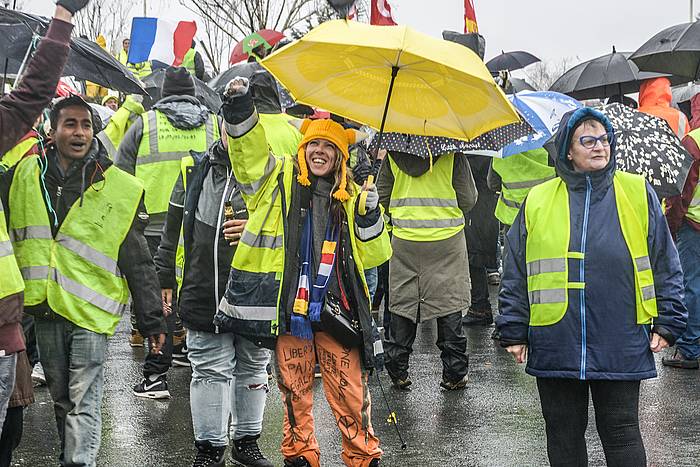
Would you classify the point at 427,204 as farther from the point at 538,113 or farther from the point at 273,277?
the point at 273,277

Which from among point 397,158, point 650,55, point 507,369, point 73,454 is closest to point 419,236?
point 397,158

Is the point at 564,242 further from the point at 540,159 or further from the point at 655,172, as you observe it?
the point at 540,159

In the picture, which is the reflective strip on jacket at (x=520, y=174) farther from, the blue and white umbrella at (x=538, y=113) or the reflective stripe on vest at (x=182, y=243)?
the reflective stripe on vest at (x=182, y=243)

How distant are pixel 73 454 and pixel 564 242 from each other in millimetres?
2518

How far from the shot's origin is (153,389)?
734 centimetres

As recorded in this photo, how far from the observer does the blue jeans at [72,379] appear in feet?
16.4

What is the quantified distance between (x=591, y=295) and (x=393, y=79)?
1.40 m

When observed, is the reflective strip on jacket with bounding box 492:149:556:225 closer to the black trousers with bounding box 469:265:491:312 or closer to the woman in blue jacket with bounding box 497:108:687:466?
the black trousers with bounding box 469:265:491:312

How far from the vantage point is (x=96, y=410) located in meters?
5.08

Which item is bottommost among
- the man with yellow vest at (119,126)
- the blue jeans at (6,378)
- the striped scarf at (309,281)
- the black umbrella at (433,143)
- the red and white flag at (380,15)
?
the blue jeans at (6,378)

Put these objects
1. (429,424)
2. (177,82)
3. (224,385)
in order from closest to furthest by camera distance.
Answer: (224,385), (429,424), (177,82)

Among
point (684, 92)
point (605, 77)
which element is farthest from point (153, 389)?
point (684, 92)

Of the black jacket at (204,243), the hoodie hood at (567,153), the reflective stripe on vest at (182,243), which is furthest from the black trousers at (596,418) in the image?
the reflective stripe on vest at (182,243)

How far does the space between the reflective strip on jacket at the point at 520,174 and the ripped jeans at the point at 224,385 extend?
3553 millimetres
